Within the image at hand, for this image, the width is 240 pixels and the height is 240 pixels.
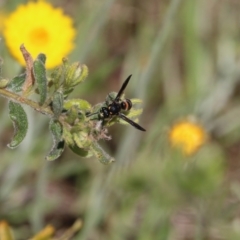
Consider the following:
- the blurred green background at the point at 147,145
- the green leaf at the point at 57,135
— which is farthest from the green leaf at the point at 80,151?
the blurred green background at the point at 147,145

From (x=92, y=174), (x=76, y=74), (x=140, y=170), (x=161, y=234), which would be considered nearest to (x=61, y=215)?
(x=92, y=174)

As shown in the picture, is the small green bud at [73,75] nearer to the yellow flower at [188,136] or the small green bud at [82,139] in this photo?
the small green bud at [82,139]

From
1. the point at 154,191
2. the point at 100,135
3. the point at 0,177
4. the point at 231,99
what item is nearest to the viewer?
the point at 100,135

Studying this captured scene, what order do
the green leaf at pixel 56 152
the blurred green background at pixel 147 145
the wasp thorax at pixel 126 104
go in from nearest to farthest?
the green leaf at pixel 56 152 < the wasp thorax at pixel 126 104 < the blurred green background at pixel 147 145

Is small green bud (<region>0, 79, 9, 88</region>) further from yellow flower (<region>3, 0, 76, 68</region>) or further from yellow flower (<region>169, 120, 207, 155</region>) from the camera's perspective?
yellow flower (<region>169, 120, 207, 155</region>)

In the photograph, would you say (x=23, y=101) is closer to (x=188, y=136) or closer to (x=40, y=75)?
(x=40, y=75)

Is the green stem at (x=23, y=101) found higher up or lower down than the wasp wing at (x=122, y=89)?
lower down

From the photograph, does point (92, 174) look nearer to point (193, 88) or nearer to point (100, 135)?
point (193, 88)
